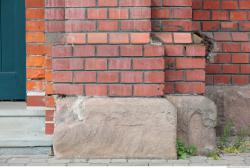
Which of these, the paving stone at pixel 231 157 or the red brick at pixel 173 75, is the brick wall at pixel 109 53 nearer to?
the red brick at pixel 173 75

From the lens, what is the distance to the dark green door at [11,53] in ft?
18.8

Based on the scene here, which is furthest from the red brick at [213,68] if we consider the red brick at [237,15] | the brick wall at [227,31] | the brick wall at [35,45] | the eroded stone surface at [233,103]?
the brick wall at [35,45]

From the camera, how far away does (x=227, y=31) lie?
527 centimetres

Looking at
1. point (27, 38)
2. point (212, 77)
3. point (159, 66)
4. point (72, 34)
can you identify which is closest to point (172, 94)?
point (159, 66)

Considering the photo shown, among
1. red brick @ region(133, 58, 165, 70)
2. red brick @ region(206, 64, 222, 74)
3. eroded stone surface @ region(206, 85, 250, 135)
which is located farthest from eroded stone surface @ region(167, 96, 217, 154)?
red brick @ region(206, 64, 222, 74)

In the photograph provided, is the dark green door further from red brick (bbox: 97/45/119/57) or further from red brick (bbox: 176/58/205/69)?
red brick (bbox: 176/58/205/69)

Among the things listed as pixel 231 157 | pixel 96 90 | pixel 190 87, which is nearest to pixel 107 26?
pixel 96 90

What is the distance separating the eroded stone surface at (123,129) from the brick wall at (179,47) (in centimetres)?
26

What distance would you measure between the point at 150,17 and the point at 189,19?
0.34 m

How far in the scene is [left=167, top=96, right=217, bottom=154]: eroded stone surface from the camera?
4781 mm

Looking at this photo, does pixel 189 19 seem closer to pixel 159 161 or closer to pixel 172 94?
pixel 172 94

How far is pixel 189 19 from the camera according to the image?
4.84 m

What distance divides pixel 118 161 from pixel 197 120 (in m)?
0.73

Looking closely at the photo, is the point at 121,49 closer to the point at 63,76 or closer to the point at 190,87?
the point at 63,76
